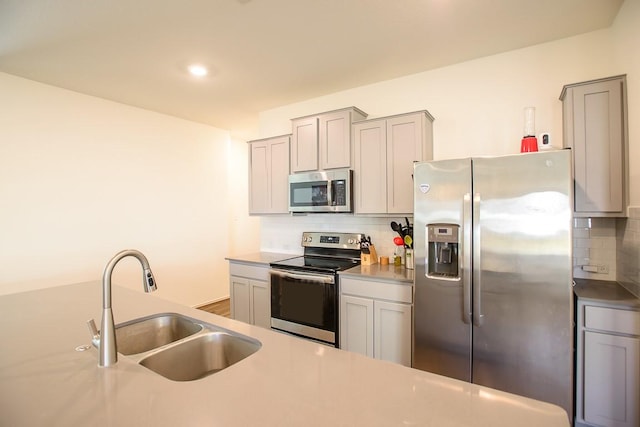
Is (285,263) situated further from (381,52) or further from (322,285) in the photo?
(381,52)

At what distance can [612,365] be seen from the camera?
176 centimetres

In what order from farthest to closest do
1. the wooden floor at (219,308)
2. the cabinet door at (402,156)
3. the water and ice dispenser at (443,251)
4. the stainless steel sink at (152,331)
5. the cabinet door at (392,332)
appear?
the wooden floor at (219,308) < the cabinet door at (402,156) < the cabinet door at (392,332) < the water and ice dispenser at (443,251) < the stainless steel sink at (152,331)

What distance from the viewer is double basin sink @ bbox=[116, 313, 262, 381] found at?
1.27 meters

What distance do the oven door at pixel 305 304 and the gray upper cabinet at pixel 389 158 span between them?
787 mm

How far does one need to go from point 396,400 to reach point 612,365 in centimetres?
173

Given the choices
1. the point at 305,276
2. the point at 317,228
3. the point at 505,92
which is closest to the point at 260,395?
the point at 305,276

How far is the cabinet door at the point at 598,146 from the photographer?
6.48 ft

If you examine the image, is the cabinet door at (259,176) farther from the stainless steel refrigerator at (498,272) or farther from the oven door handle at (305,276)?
the stainless steel refrigerator at (498,272)

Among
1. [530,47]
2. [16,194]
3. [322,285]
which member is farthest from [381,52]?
[16,194]

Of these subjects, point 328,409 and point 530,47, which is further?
point 530,47

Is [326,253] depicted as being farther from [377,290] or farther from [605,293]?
[605,293]

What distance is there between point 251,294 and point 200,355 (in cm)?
190

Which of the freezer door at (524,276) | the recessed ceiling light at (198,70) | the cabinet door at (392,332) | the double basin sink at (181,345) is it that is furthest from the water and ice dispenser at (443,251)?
the recessed ceiling light at (198,70)

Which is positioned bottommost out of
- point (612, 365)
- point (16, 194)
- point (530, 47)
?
point (612, 365)
